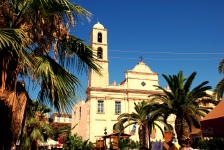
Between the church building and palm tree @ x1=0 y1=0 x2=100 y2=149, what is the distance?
104 feet

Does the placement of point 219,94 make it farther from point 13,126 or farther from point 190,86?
point 13,126

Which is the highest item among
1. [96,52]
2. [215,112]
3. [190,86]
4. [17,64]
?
[190,86]

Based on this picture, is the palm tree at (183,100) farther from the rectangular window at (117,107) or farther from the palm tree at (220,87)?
the rectangular window at (117,107)

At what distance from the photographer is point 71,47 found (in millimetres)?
5121

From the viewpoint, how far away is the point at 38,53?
16.0 feet

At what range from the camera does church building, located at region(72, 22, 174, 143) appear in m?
37.8

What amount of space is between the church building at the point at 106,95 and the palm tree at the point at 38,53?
31676 millimetres

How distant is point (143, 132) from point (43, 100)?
2515cm

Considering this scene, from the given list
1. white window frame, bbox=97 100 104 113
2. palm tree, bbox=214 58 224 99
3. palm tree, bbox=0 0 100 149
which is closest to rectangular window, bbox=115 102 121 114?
white window frame, bbox=97 100 104 113

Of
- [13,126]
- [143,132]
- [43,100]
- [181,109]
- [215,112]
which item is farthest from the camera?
[143,132]

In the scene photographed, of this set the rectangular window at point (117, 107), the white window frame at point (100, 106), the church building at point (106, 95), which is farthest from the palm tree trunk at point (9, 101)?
the rectangular window at point (117, 107)

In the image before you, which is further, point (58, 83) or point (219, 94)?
point (219, 94)

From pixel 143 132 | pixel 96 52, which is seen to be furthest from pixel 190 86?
pixel 96 52

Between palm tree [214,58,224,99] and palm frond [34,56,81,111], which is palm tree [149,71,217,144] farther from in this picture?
palm frond [34,56,81,111]
